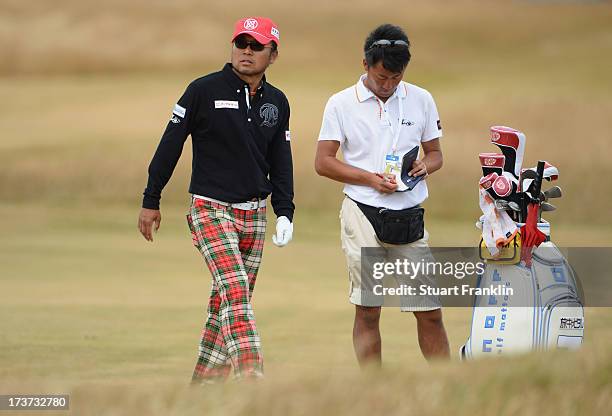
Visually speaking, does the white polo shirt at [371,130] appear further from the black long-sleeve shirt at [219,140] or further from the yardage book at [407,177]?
the black long-sleeve shirt at [219,140]

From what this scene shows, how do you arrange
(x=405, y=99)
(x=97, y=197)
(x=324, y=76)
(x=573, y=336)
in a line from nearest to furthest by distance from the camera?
1. (x=573, y=336)
2. (x=405, y=99)
3. (x=97, y=197)
4. (x=324, y=76)

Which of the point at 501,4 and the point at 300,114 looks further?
the point at 501,4

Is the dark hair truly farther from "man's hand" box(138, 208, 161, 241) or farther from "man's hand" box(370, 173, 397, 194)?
"man's hand" box(138, 208, 161, 241)

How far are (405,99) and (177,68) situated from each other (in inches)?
539

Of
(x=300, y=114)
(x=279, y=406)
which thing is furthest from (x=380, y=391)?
(x=300, y=114)

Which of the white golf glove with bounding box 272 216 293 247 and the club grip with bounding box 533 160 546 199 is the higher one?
the club grip with bounding box 533 160 546 199

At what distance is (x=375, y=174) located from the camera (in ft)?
21.5

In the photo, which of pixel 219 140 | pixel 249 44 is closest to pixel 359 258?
pixel 219 140

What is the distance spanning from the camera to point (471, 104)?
17.9 metres

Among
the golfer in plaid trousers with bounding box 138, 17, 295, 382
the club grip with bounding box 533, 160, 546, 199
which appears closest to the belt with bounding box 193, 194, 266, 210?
the golfer in plaid trousers with bounding box 138, 17, 295, 382

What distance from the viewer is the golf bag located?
20.4ft

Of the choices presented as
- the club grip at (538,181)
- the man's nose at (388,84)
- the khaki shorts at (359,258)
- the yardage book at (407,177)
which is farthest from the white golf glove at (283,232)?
the club grip at (538,181)

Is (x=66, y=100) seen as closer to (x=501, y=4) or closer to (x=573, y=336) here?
(x=501, y=4)

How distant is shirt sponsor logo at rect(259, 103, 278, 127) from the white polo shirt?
27 cm
